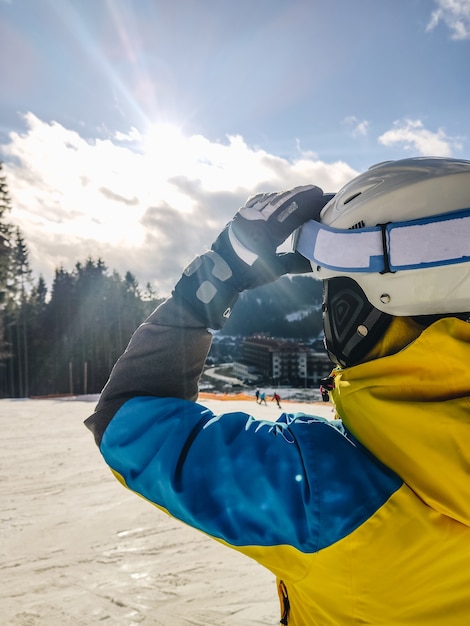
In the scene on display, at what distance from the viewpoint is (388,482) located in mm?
837

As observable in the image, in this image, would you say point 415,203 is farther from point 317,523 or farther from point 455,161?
point 317,523

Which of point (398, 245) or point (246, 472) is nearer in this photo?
point (246, 472)

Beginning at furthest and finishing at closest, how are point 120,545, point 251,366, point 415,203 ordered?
point 251,366 < point 120,545 < point 415,203

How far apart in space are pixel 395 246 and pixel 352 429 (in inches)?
18.2

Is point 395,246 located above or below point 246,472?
above

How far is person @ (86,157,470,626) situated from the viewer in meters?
0.81

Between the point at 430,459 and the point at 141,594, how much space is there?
309 centimetres

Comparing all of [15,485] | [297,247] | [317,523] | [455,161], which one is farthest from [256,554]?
[15,485]

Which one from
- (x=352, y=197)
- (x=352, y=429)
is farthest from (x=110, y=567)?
(x=352, y=197)

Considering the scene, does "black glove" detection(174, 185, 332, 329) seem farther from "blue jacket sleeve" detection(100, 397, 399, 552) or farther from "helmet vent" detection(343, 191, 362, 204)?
"blue jacket sleeve" detection(100, 397, 399, 552)

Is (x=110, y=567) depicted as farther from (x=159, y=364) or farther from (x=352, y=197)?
(x=352, y=197)

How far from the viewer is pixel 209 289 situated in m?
1.12

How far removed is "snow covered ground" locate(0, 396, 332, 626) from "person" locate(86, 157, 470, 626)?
2228 millimetres

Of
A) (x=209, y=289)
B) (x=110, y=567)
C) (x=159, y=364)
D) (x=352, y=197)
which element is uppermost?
(x=352, y=197)
